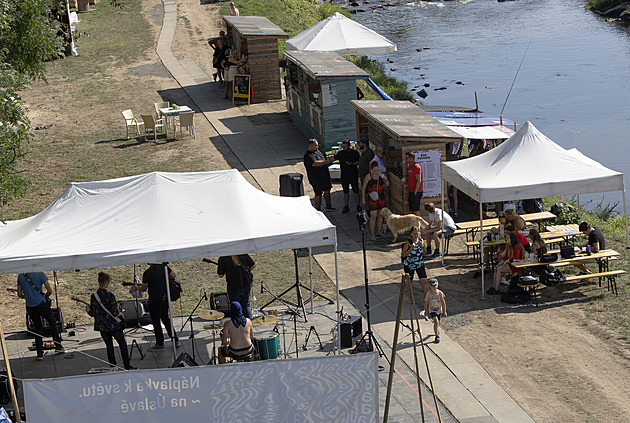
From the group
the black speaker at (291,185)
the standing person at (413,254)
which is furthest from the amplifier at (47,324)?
the black speaker at (291,185)

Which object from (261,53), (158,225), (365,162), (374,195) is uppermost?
(261,53)

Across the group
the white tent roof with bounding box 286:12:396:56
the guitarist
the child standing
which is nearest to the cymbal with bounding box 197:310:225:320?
the guitarist

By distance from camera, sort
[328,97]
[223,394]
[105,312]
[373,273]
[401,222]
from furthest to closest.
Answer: [328,97] < [401,222] < [373,273] < [105,312] < [223,394]

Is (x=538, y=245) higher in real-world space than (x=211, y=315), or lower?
lower

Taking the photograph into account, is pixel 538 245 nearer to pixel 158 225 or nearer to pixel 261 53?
pixel 158 225

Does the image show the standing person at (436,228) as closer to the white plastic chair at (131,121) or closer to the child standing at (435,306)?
the child standing at (435,306)

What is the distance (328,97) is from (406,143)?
5.15 meters

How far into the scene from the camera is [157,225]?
33.1ft

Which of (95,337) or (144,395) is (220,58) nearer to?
(95,337)

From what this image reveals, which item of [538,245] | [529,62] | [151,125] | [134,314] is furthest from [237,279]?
[529,62]

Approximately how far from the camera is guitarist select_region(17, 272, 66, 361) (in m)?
10.4

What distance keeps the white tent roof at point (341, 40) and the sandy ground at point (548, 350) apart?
472 inches

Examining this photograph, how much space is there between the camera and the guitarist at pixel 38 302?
1038 centimetres

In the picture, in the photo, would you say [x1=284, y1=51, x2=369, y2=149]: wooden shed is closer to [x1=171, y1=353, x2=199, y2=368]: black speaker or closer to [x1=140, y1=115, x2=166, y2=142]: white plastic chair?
[x1=140, y1=115, x2=166, y2=142]: white plastic chair
